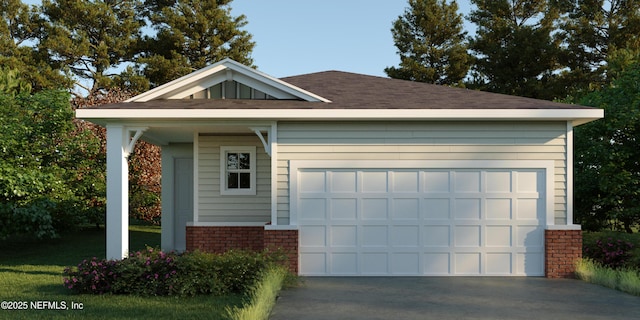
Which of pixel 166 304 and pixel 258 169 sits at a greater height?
pixel 258 169

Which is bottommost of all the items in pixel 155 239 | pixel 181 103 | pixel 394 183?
pixel 155 239

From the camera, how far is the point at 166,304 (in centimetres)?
933

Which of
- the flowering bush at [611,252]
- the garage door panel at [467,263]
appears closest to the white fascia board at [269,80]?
the garage door panel at [467,263]

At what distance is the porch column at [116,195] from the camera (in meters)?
11.7

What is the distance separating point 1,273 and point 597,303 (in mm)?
10946

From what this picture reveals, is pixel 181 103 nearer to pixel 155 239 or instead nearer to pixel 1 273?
pixel 1 273

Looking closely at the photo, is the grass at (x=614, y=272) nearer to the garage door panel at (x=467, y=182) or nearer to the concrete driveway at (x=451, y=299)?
the concrete driveway at (x=451, y=299)

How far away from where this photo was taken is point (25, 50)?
33.6m

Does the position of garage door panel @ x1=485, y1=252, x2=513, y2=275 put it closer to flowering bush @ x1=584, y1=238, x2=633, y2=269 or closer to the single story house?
the single story house

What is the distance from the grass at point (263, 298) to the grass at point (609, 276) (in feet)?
17.5

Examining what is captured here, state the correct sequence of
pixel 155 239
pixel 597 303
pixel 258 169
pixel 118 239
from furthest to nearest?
1. pixel 155 239
2. pixel 258 169
3. pixel 118 239
4. pixel 597 303

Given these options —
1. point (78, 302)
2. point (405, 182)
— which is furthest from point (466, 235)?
point (78, 302)

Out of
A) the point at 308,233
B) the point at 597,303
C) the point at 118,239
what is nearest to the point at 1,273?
the point at 118,239

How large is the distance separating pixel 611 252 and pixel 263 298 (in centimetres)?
761
